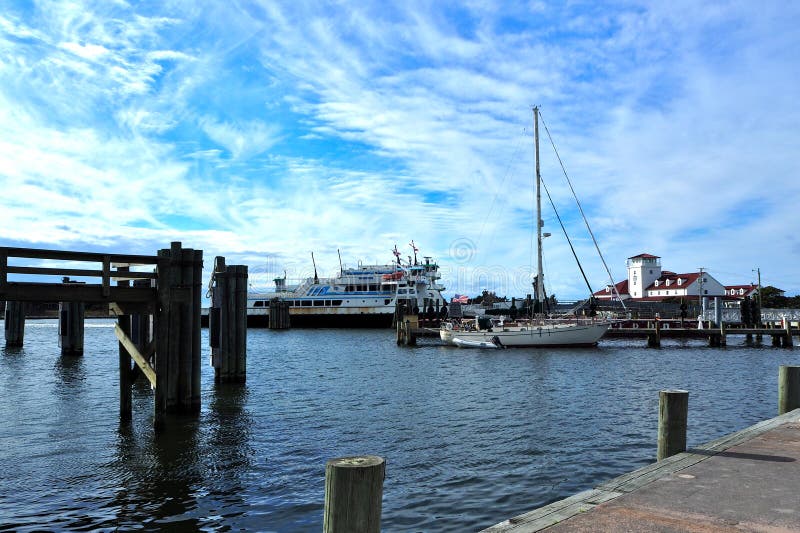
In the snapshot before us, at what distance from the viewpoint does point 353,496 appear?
13.4 ft

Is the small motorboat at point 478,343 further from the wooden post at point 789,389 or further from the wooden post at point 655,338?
the wooden post at point 789,389

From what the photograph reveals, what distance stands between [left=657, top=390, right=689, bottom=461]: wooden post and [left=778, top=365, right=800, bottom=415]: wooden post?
14.9 feet

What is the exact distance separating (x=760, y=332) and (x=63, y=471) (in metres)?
44.9

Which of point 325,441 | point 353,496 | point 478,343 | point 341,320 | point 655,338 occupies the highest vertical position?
point 353,496

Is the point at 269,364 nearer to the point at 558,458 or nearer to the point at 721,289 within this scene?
the point at 558,458

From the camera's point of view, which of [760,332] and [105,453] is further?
[760,332]

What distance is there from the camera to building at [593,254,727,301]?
10169cm

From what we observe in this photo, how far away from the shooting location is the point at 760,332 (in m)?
41.7

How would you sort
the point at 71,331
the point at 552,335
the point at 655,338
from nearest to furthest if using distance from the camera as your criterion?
1. the point at 71,331
2. the point at 552,335
3. the point at 655,338

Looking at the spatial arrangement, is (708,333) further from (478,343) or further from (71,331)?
(71,331)

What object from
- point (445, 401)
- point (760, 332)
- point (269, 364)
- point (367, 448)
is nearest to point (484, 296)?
point (760, 332)

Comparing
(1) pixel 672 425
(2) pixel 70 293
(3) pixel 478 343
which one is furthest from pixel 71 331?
(1) pixel 672 425

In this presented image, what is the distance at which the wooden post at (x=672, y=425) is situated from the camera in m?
7.75

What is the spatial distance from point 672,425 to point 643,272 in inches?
4416
